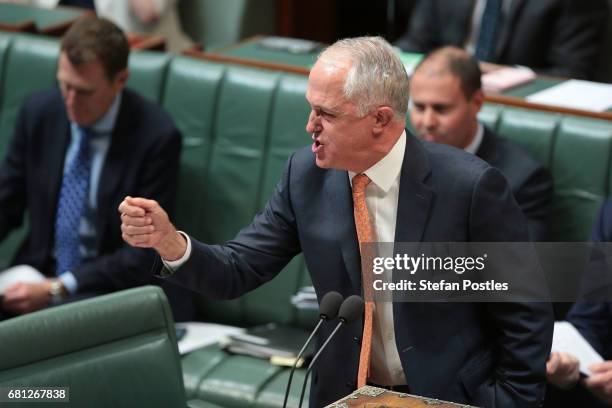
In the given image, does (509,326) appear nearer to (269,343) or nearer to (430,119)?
(430,119)

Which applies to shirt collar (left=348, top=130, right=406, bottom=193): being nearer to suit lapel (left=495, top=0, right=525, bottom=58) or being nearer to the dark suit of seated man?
the dark suit of seated man

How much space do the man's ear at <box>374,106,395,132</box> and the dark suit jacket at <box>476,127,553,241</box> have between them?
103 cm

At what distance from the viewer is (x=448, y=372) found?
240 cm

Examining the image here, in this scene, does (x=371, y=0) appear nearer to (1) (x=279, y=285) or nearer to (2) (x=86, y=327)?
(1) (x=279, y=285)

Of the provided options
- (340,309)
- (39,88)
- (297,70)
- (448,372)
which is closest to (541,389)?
(448,372)

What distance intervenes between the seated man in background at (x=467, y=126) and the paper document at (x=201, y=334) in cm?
92

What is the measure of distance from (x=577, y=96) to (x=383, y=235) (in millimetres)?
1518

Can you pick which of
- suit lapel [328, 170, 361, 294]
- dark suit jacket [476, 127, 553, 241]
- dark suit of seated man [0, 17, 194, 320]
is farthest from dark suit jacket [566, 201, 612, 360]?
dark suit of seated man [0, 17, 194, 320]

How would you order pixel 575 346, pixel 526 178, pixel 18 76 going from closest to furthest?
pixel 575 346, pixel 526 178, pixel 18 76

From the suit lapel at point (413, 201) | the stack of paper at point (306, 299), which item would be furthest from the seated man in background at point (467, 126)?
the suit lapel at point (413, 201)

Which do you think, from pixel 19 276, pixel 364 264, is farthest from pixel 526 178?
pixel 19 276

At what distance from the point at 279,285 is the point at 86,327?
132 centimetres

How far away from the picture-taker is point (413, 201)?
2355mm

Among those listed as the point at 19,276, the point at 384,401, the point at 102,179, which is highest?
the point at 384,401
